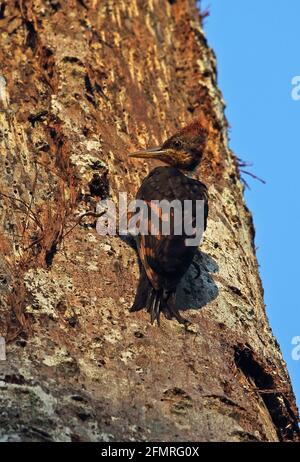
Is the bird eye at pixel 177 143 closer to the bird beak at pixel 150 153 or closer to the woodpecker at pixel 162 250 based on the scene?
the bird beak at pixel 150 153

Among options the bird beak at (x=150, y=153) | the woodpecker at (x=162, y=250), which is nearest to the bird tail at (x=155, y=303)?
the woodpecker at (x=162, y=250)

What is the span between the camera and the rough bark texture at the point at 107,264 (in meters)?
3.81

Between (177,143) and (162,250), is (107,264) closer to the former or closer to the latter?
(162,250)

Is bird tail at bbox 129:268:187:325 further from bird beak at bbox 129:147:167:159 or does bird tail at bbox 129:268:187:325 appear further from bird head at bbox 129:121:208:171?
bird head at bbox 129:121:208:171

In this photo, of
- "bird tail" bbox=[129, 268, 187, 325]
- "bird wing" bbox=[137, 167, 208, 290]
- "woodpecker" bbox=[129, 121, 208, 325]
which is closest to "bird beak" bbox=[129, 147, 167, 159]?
"woodpecker" bbox=[129, 121, 208, 325]

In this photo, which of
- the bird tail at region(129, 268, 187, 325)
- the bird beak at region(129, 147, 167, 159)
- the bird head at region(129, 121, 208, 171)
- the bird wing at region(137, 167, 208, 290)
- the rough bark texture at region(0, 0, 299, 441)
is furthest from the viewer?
the bird head at region(129, 121, 208, 171)

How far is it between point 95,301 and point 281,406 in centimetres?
102

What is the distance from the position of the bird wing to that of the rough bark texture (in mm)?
134

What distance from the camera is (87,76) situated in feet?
18.9

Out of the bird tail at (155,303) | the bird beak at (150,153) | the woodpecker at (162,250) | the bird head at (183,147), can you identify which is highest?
the bird head at (183,147)

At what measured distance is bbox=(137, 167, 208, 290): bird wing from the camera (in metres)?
4.66

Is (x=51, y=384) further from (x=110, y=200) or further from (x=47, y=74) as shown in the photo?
(x=47, y=74)

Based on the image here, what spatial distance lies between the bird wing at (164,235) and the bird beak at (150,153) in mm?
200

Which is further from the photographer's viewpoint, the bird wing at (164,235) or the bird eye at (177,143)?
the bird eye at (177,143)
